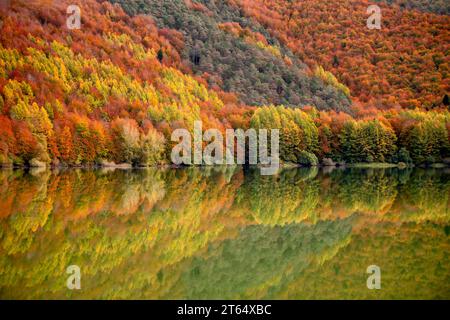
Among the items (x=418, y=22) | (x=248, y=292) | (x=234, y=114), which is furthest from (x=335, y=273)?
(x=418, y=22)

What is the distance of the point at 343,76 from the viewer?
171 m
